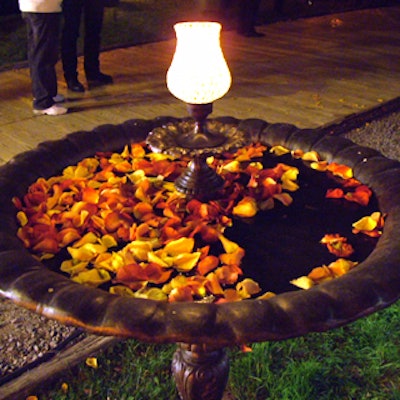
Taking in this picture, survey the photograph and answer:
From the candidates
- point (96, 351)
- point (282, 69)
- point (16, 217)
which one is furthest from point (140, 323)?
point (282, 69)

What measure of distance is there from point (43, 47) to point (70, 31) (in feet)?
1.94

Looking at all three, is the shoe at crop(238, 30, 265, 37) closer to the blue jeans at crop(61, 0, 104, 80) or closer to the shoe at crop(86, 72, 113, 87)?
the shoe at crop(86, 72, 113, 87)

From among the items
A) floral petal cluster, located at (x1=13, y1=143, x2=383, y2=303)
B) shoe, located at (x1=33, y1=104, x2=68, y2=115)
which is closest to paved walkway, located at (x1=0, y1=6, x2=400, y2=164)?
shoe, located at (x1=33, y1=104, x2=68, y2=115)

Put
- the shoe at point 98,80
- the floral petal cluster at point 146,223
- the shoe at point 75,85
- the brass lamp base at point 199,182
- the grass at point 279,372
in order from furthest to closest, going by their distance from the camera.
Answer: the shoe at point 98,80 → the shoe at point 75,85 → the grass at point 279,372 → the brass lamp base at point 199,182 → the floral petal cluster at point 146,223

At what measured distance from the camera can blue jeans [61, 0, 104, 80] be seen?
4.36 meters

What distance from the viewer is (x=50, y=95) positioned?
168 inches

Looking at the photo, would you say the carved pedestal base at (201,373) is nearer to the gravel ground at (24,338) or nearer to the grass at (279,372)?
the grass at (279,372)

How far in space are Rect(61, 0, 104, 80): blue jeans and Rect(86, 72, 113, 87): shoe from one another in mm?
102

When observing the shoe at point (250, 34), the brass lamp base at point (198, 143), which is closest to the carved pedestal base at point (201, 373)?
the brass lamp base at point (198, 143)

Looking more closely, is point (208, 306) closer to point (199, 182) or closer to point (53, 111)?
point (199, 182)

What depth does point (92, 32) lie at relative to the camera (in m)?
4.70

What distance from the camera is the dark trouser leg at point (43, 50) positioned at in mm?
3775

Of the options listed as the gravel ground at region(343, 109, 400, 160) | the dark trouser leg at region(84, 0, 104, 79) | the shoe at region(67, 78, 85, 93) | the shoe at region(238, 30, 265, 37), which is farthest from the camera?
the shoe at region(238, 30, 265, 37)

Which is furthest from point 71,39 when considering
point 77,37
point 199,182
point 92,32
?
point 199,182
